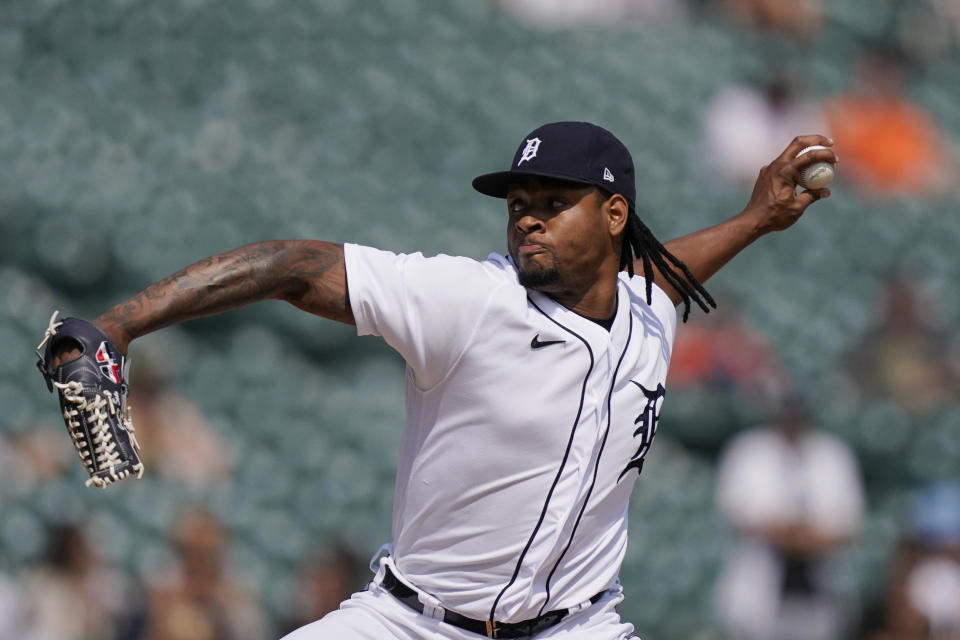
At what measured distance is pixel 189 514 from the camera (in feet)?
22.2

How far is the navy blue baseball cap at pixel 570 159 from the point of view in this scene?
10.6 feet

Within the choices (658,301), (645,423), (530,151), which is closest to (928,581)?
(658,301)

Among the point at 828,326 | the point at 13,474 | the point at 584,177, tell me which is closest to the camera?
A: the point at 584,177

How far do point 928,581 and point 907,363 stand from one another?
68.8 inches

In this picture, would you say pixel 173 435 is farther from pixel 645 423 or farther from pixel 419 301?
pixel 419 301

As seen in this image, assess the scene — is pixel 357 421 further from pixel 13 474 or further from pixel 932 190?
pixel 932 190

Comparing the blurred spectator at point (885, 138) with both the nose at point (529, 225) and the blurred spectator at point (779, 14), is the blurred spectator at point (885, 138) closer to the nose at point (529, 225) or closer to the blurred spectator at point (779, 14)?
the blurred spectator at point (779, 14)

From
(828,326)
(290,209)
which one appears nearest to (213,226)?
(290,209)

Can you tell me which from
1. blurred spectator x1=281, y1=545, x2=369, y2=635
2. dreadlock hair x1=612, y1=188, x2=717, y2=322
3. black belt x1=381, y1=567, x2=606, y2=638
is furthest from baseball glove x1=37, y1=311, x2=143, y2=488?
Answer: blurred spectator x1=281, y1=545, x2=369, y2=635

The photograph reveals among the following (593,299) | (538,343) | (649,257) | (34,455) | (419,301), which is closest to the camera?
(419,301)

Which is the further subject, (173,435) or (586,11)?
(586,11)

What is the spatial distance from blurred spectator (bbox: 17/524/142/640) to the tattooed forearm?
3671mm

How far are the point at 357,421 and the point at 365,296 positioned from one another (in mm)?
4633

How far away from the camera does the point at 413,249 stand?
329 inches
